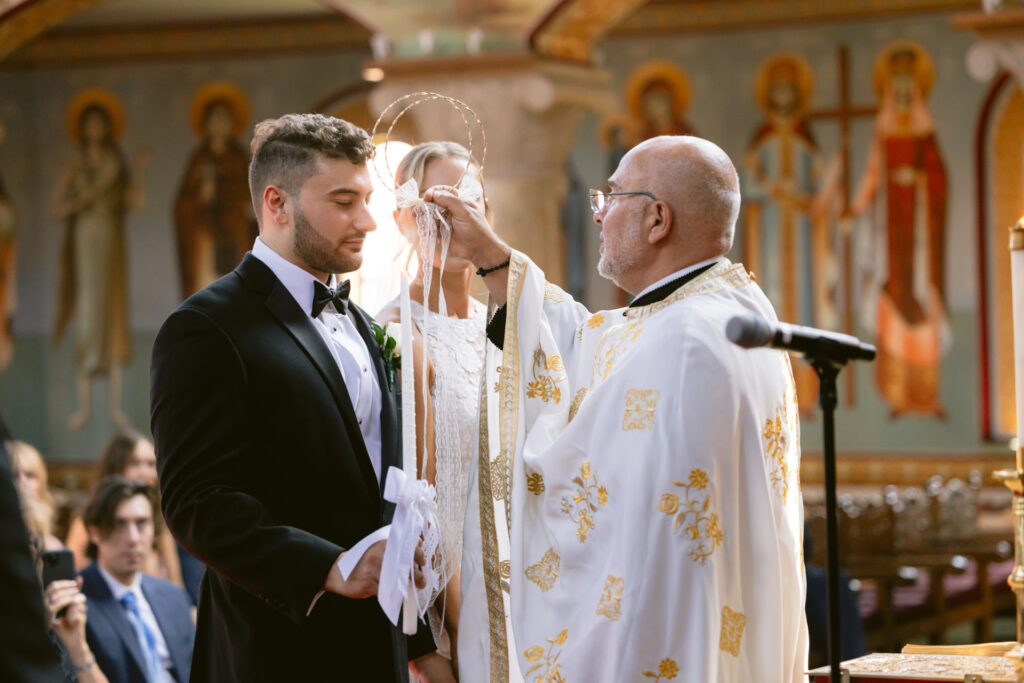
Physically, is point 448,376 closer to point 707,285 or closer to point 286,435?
point 286,435

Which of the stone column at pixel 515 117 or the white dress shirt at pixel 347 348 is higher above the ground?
the stone column at pixel 515 117

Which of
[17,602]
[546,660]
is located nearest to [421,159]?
[546,660]

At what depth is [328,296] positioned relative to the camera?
2891 mm

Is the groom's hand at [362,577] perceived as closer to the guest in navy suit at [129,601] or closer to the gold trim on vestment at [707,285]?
the gold trim on vestment at [707,285]

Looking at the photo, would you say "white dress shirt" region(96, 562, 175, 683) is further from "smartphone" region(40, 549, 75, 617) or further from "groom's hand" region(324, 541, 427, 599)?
"groom's hand" region(324, 541, 427, 599)

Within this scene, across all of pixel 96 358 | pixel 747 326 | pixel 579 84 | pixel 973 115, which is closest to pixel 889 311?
pixel 973 115

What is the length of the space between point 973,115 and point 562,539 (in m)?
9.42

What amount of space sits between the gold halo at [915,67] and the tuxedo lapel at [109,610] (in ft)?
27.8

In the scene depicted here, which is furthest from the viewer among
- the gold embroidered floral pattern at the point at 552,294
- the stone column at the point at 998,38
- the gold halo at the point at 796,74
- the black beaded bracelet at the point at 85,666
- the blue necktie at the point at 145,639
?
the gold halo at the point at 796,74

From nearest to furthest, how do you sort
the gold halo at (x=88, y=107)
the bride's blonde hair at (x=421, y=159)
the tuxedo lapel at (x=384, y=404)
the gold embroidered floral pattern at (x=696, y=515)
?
1. the gold embroidered floral pattern at (x=696, y=515)
2. the tuxedo lapel at (x=384, y=404)
3. the bride's blonde hair at (x=421, y=159)
4. the gold halo at (x=88, y=107)

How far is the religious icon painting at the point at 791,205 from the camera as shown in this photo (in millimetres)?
11617

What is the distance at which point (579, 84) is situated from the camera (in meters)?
7.39

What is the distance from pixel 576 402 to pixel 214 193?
1053 cm

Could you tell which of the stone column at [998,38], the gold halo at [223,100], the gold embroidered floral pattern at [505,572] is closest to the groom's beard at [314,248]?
the gold embroidered floral pattern at [505,572]
